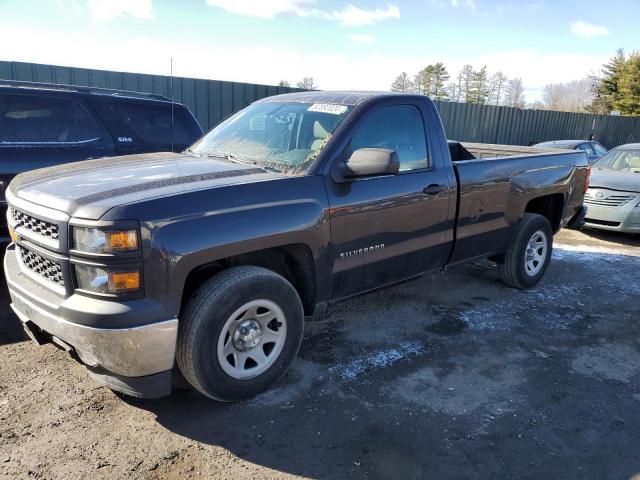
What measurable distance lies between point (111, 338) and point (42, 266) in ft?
2.55

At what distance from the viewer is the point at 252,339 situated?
311 cm

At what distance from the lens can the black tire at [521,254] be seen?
5.24 meters

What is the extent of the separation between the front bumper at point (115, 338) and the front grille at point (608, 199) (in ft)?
25.1

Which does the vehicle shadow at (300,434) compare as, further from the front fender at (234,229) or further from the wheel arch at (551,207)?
the wheel arch at (551,207)

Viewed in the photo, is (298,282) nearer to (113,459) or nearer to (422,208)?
(422,208)

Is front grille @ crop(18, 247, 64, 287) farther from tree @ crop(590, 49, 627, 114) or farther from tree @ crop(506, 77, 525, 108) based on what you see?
tree @ crop(506, 77, 525, 108)

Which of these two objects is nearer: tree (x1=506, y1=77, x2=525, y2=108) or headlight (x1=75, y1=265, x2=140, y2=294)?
headlight (x1=75, y1=265, x2=140, y2=294)

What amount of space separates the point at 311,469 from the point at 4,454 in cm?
164

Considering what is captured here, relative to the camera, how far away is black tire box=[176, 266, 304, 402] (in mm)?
2816

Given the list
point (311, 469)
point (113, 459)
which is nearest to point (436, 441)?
point (311, 469)

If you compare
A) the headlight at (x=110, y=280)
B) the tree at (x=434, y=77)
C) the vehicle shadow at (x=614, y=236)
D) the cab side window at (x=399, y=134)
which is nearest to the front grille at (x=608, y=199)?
the vehicle shadow at (x=614, y=236)

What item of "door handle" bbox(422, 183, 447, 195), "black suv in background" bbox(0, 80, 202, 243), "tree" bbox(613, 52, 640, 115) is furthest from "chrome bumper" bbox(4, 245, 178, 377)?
"tree" bbox(613, 52, 640, 115)

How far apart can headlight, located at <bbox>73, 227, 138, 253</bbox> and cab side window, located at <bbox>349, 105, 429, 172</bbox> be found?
1.72 m

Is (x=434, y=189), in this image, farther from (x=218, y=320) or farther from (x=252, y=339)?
(x=218, y=320)
